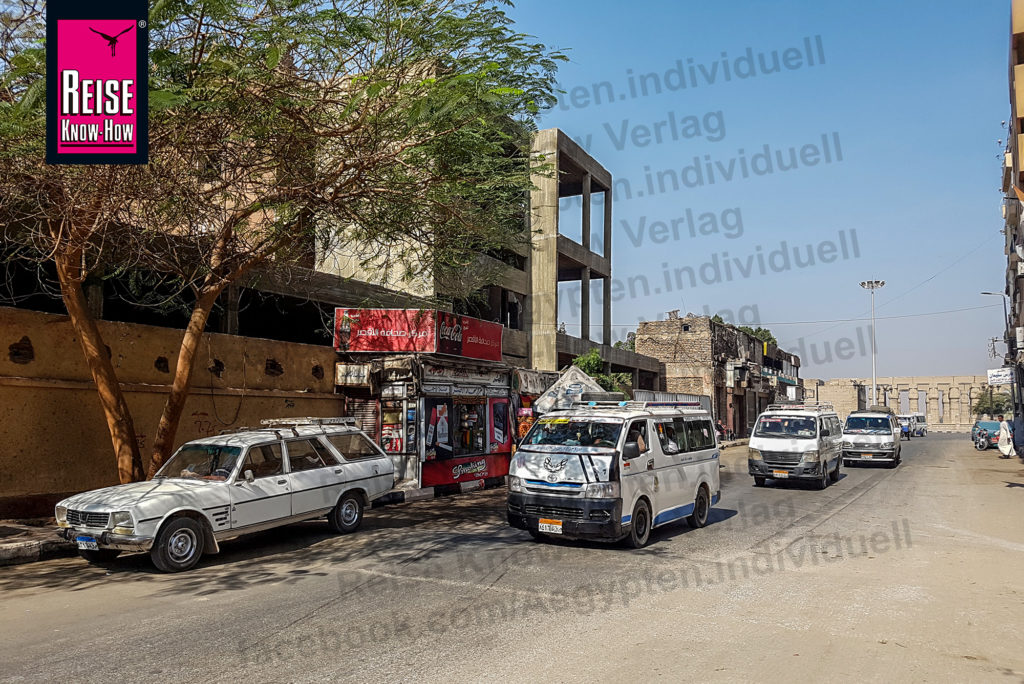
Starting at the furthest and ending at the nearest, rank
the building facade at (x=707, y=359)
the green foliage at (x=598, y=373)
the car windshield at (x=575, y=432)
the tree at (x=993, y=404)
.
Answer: the tree at (x=993, y=404)
the building facade at (x=707, y=359)
the green foliage at (x=598, y=373)
the car windshield at (x=575, y=432)

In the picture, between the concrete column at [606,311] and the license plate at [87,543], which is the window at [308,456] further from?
the concrete column at [606,311]

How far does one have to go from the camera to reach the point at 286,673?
5.32 m

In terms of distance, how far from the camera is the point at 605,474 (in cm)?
1013

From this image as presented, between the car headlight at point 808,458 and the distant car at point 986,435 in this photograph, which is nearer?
the car headlight at point 808,458

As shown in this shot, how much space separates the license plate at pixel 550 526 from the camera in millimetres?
10195

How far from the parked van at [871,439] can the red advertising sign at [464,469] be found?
14.3 metres

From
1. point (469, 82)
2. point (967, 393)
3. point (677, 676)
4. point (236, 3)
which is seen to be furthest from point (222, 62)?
point (967, 393)

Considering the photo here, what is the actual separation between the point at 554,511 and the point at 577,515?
0.37 metres

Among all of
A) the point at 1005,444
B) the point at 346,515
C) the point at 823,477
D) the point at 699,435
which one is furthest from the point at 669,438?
the point at 1005,444

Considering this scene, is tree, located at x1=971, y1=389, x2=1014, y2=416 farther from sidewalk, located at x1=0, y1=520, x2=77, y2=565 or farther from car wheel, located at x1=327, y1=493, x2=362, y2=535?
sidewalk, located at x1=0, y1=520, x2=77, y2=565

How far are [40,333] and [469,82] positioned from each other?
839cm

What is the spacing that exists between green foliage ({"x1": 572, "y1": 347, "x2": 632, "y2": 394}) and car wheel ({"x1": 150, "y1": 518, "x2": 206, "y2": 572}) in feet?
68.6

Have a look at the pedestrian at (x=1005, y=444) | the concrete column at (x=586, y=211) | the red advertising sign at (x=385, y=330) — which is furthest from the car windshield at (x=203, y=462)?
the pedestrian at (x=1005, y=444)

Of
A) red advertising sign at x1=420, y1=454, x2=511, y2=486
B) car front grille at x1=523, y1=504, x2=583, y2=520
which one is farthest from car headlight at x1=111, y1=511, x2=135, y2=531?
red advertising sign at x1=420, y1=454, x2=511, y2=486
